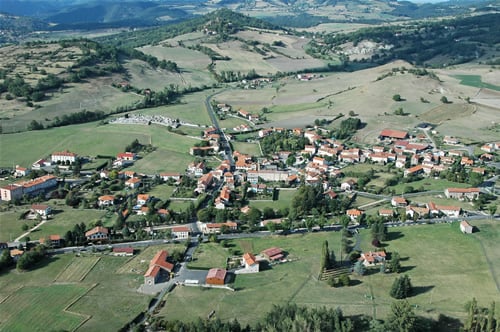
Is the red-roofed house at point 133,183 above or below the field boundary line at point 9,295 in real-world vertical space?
below

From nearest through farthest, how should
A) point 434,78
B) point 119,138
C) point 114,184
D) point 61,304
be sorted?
point 61,304 < point 114,184 < point 119,138 < point 434,78

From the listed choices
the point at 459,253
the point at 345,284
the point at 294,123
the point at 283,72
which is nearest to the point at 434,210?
the point at 459,253

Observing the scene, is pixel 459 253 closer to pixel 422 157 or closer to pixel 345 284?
pixel 345 284

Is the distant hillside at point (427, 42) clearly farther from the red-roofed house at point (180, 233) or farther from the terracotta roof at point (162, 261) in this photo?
the terracotta roof at point (162, 261)

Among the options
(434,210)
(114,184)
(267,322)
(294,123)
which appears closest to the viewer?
(267,322)

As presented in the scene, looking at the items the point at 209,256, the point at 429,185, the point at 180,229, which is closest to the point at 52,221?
the point at 180,229

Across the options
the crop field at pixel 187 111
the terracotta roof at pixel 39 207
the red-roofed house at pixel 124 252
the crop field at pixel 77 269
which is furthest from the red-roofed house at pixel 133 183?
the crop field at pixel 187 111

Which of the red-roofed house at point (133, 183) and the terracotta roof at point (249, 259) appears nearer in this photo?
the terracotta roof at point (249, 259)

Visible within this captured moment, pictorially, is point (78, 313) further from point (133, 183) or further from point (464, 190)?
point (464, 190)
